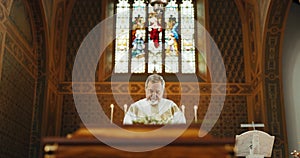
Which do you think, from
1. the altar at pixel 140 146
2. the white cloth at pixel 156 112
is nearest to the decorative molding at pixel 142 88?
the white cloth at pixel 156 112

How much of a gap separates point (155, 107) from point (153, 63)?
21.3ft

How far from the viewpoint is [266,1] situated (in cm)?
977

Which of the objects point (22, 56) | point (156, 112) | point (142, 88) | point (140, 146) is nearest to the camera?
point (140, 146)

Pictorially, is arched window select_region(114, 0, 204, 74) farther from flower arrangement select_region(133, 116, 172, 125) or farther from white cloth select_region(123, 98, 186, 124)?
flower arrangement select_region(133, 116, 172, 125)

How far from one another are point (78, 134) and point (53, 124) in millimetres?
7378

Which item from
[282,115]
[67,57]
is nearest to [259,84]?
[282,115]

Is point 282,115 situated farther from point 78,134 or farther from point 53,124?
point 78,134

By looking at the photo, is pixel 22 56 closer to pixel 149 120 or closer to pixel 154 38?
pixel 154 38

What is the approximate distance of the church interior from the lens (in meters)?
9.45

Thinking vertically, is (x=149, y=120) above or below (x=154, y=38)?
below

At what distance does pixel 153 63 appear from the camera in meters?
11.4

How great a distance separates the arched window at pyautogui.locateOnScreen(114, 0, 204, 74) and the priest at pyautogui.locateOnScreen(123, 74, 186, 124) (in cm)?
631

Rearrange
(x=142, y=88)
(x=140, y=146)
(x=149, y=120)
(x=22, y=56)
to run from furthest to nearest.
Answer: (x=142, y=88)
(x=22, y=56)
(x=149, y=120)
(x=140, y=146)

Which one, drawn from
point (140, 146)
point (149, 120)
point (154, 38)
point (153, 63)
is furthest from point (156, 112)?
point (154, 38)
